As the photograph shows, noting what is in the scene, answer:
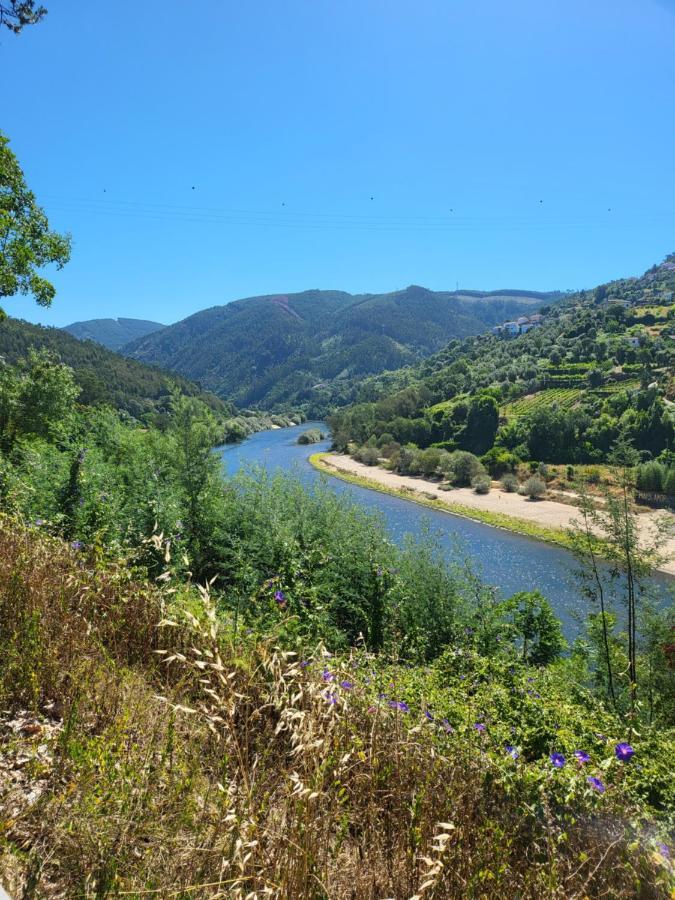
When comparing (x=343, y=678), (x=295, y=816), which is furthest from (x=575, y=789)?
(x=295, y=816)

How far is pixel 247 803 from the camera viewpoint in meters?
1.33

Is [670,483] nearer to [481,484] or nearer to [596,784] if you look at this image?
[481,484]

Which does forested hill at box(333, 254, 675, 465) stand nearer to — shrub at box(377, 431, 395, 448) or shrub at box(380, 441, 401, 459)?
shrub at box(377, 431, 395, 448)

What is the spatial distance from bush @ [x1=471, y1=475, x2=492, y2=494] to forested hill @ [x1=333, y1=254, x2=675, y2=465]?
706cm

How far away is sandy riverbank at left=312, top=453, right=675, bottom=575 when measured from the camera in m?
35.3

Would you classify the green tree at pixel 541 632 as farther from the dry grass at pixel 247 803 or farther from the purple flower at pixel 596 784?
the dry grass at pixel 247 803

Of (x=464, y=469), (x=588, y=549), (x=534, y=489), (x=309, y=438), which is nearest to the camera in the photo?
(x=588, y=549)

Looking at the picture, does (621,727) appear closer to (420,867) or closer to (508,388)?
(420,867)

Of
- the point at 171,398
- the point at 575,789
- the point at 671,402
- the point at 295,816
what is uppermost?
the point at 671,402

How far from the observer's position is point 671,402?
56.0m

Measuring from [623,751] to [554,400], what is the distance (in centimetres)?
7444

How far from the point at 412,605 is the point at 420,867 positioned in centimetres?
627

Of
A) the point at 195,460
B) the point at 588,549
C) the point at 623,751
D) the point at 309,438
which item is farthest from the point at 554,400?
the point at 623,751

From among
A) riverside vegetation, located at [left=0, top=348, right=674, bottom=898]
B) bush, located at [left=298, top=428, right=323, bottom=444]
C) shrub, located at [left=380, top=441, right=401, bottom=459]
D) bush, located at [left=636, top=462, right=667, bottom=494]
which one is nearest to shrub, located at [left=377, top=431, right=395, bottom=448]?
shrub, located at [left=380, top=441, right=401, bottom=459]
